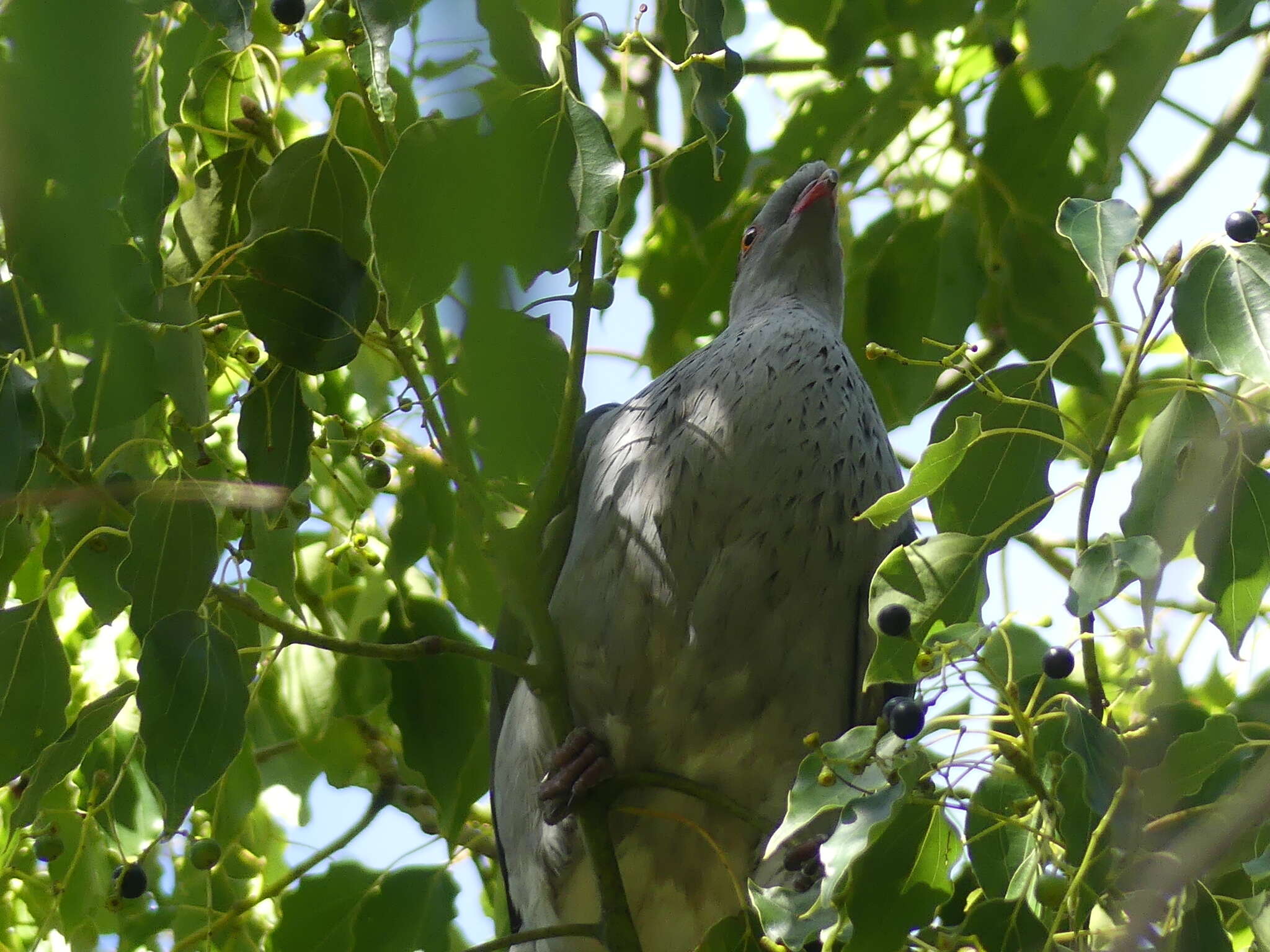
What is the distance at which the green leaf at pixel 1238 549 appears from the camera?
6.16 feet

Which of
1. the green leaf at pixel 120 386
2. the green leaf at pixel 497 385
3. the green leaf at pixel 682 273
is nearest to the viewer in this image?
the green leaf at pixel 497 385

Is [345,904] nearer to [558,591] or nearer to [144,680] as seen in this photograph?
[558,591]

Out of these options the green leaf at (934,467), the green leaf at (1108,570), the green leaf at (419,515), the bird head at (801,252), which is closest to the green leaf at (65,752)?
the green leaf at (419,515)

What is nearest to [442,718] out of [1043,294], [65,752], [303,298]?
[65,752]

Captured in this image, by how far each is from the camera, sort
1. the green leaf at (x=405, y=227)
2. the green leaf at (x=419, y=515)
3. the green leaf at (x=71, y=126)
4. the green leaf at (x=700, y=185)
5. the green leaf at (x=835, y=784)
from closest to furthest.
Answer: the green leaf at (x=71, y=126) → the green leaf at (x=405, y=227) → the green leaf at (x=835, y=784) → the green leaf at (x=419, y=515) → the green leaf at (x=700, y=185)

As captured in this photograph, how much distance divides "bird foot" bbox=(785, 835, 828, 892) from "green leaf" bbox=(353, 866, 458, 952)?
28.8 inches

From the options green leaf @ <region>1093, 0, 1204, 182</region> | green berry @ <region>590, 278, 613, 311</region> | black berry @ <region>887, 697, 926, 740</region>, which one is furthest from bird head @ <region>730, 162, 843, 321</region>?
black berry @ <region>887, 697, 926, 740</region>

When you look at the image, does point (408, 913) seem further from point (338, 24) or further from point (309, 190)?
point (338, 24)

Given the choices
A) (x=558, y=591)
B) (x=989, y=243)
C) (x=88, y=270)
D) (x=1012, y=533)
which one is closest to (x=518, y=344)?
(x=88, y=270)

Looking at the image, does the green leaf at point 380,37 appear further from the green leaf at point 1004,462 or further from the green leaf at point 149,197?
the green leaf at point 1004,462

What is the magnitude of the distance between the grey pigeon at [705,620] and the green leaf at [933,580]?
98 centimetres

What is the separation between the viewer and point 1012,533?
195cm

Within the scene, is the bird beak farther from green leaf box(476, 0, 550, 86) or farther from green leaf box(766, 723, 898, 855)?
green leaf box(766, 723, 898, 855)

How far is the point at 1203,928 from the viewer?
6.31ft
